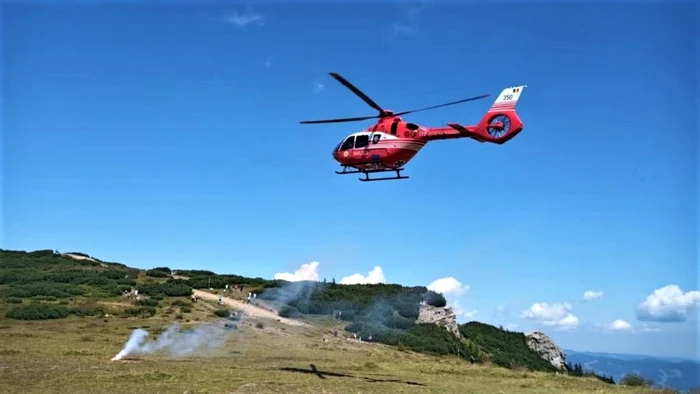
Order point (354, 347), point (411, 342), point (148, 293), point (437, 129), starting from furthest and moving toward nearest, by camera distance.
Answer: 1. point (148, 293)
2. point (411, 342)
3. point (354, 347)
4. point (437, 129)

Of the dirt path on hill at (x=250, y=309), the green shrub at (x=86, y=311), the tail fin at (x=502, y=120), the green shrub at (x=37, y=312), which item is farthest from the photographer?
the dirt path on hill at (x=250, y=309)

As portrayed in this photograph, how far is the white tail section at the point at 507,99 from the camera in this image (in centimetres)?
3095

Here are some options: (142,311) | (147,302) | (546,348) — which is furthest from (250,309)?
(546,348)

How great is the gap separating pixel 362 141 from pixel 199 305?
32203 mm

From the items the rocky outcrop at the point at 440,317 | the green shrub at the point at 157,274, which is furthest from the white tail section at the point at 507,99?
the green shrub at the point at 157,274

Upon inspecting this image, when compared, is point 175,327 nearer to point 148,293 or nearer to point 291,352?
point 291,352

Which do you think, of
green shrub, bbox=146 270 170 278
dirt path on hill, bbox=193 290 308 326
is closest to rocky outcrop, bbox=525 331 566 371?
dirt path on hill, bbox=193 290 308 326

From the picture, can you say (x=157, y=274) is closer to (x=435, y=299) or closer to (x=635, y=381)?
(x=435, y=299)

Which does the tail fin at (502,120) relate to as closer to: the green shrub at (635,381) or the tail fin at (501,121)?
the tail fin at (501,121)

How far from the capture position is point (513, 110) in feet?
101

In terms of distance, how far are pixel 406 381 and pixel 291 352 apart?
1309 cm

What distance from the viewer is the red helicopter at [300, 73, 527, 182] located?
30.9 metres

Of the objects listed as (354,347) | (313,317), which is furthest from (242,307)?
(354,347)

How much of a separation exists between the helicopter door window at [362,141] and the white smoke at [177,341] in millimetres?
17590
